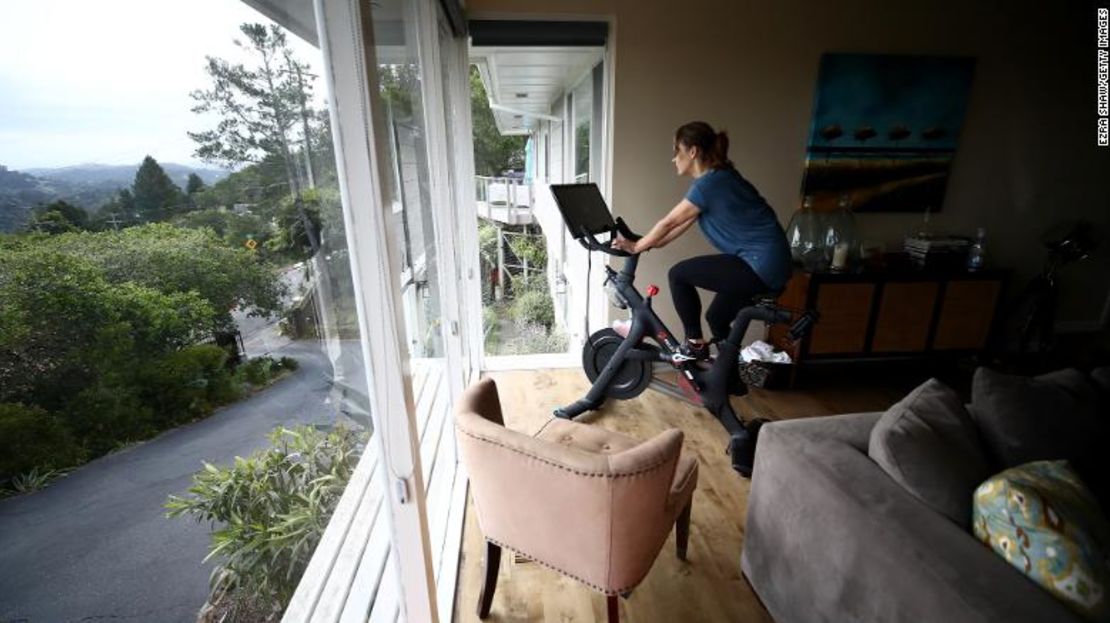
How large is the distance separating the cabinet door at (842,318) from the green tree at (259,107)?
9.92 feet

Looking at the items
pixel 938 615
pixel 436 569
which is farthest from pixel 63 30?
pixel 436 569

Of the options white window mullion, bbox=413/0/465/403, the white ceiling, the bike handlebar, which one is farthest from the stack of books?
white window mullion, bbox=413/0/465/403

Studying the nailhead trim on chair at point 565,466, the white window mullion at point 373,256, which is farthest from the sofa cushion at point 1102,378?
the white window mullion at point 373,256

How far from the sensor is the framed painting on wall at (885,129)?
9.92 ft

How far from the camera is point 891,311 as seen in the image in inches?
122

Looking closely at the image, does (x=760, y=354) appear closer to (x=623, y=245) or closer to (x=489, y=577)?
(x=623, y=245)

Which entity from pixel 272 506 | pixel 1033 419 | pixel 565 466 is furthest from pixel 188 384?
pixel 1033 419

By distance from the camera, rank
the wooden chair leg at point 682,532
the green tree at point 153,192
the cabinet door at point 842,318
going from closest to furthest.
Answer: the green tree at point 153,192
the wooden chair leg at point 682,532
the cabinet door at point 842,318

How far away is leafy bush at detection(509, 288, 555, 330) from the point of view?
23.0ft

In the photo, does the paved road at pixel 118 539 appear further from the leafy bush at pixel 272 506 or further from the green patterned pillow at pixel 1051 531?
the green patterned pillow at pixel 1051 531

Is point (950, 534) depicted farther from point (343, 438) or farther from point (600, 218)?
point (600, 218)

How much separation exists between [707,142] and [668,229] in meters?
0.42

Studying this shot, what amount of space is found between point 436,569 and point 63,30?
66.5 inches

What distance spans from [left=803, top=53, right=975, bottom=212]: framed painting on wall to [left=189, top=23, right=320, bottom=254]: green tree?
10.5ft
